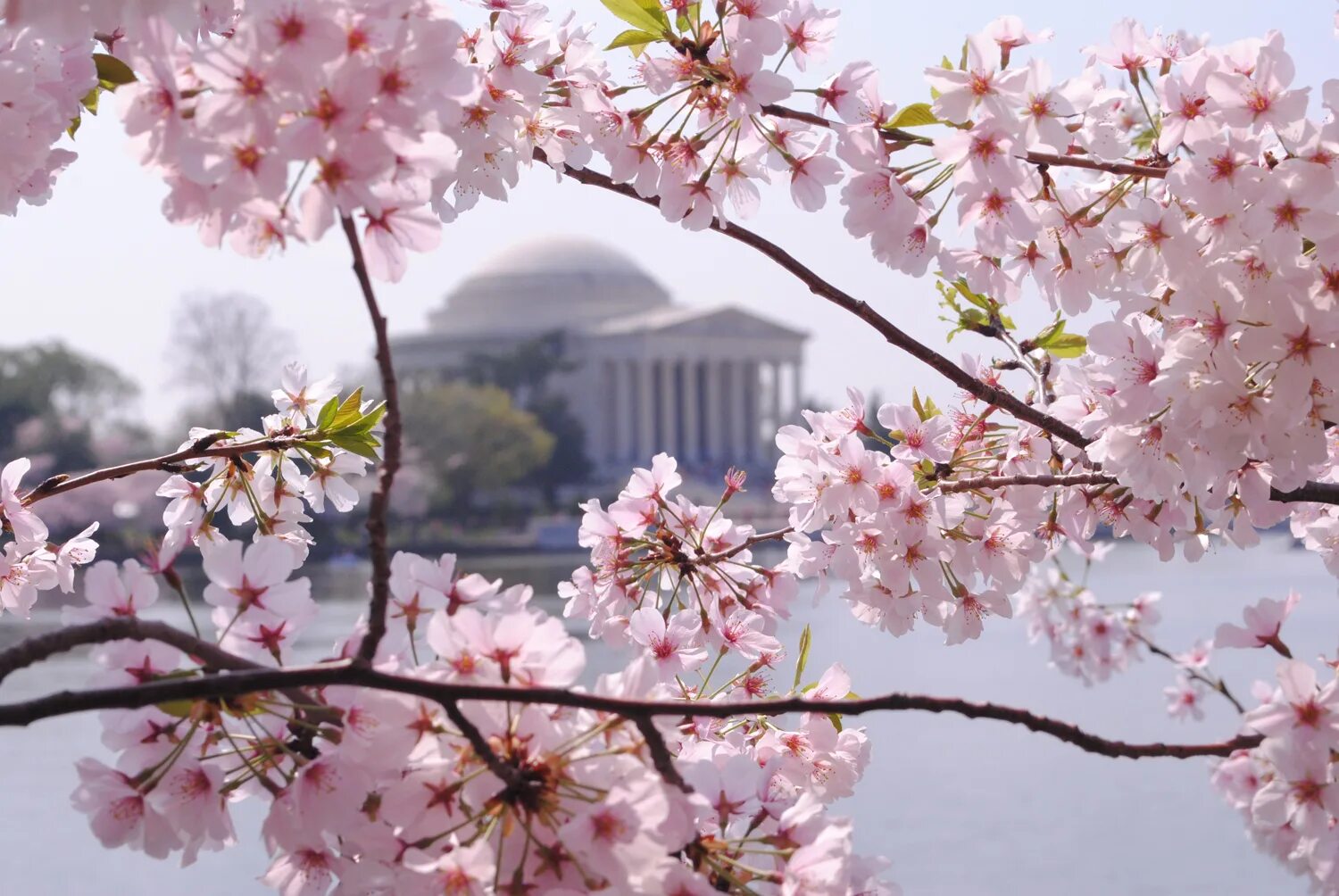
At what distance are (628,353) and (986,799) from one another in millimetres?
26980

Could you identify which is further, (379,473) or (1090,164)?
(1090,164)

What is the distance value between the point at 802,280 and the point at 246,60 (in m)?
0.55

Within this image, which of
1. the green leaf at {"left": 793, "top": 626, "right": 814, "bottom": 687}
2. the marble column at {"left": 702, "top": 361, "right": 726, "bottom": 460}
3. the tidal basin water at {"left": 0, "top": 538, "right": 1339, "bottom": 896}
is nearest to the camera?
the green leaf at {"left": 793, "top": 626, "right": 814, "bottom": 687}

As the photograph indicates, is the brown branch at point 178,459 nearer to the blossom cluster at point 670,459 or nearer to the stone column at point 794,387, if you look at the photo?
the blossom cluster at point 670,459

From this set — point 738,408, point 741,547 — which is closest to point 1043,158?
point 741,547

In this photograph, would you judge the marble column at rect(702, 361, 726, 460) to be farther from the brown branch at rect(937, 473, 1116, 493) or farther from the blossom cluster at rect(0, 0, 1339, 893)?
the brown branch at rect(937, 473, 1116, 493)

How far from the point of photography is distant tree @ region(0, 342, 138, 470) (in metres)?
26.8

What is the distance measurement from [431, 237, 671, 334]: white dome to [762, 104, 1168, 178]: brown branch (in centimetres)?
3594

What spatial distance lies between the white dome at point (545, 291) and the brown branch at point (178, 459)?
35937 millimetres

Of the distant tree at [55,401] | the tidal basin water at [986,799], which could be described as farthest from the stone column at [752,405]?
the tidal basin water at [986,799]

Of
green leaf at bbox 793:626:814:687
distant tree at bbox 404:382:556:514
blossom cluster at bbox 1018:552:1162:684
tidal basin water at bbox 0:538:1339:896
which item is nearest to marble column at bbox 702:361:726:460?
distant tree at bbox 404:382:556:514

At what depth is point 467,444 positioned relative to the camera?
94.5ft

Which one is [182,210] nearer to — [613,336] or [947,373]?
[947,373]

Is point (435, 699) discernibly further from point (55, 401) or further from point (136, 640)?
point (55, 401)
